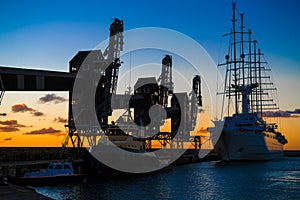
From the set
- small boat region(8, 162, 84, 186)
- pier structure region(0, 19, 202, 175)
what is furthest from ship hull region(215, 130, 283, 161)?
small boat region(8, 162, 84, 186)

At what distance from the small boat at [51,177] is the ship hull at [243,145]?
62938 mm

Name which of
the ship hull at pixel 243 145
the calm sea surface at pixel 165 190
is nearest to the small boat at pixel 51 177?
the calm sea surface at pixel 165 190

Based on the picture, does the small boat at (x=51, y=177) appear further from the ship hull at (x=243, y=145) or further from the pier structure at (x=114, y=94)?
the ship hull at (x=243, y=145)

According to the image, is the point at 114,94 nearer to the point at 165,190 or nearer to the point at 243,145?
the point at 165,190

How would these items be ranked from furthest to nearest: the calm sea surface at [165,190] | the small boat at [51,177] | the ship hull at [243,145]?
the ship hull at [243,145] → the small boat at [51,177] → the calm sea surface at [165,190]

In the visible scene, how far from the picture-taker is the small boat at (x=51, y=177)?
43.1 metres

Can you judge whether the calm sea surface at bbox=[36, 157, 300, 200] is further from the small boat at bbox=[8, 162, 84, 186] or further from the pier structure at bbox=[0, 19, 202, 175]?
the pier structure at bbox=[0, 19, 202, 175]

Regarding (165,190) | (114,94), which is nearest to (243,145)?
(114,94)

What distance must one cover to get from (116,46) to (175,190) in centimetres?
3568

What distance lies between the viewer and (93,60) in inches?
2648

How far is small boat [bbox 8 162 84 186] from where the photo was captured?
43.1 meters

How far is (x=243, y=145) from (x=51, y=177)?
224 feet

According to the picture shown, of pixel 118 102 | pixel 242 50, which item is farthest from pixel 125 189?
pixel 242 50

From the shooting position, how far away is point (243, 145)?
101 meters
